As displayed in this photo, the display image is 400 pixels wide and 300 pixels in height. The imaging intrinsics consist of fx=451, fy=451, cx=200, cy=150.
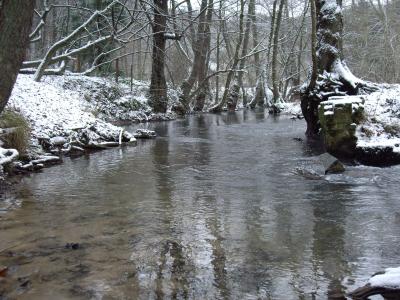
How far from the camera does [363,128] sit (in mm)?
10195

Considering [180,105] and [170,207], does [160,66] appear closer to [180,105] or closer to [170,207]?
[180,105]

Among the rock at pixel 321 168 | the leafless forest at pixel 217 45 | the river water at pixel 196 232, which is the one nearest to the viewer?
the river water at pixel 196 232

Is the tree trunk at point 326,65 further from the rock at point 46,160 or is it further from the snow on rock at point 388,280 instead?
the snow on rock at point 388,280

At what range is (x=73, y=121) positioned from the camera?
38.6 ft

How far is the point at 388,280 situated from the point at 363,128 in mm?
7280

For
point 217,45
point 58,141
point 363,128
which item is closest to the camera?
point 363,128

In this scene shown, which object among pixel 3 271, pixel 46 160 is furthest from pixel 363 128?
pixel 3 271

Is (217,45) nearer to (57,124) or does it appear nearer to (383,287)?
(57,124)

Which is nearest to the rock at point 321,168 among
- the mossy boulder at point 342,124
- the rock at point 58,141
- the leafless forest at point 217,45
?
the mossy boulder at point 342,124

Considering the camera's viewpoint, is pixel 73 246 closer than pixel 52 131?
Yes

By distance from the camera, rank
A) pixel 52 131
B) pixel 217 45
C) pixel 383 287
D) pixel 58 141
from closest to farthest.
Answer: pixel 383 287 → pixel 58 141 → pixel 52 131 → pixel 217 45

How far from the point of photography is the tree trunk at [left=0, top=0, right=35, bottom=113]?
3.46 m

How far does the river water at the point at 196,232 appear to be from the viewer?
3891 millimetres

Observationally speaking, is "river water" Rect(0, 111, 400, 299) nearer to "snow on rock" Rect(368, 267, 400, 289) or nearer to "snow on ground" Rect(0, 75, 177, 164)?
"snow on rock" Rect(368, 267, 400, 289)
